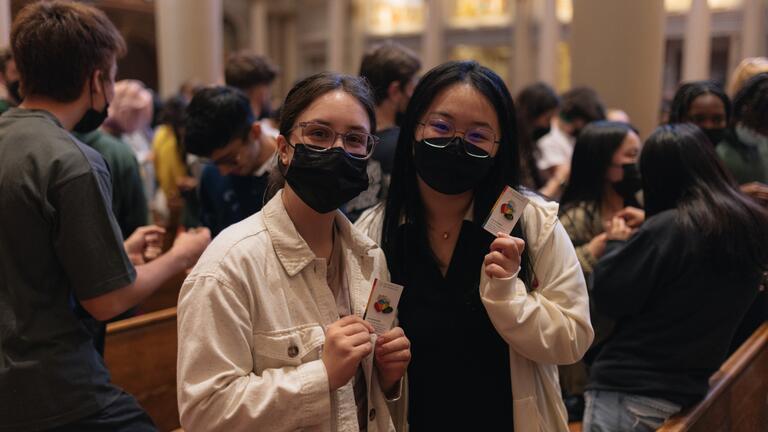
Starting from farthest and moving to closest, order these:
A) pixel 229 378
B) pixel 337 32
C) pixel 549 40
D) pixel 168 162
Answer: pixel 337 32
pixel 549 40
pixel 168 162
pixel 229 378

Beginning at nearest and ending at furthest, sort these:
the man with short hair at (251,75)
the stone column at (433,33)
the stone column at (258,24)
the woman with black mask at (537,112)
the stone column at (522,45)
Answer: the man with short hair at (251,75) → the woman with black mask at (537,112) → the stone column at (522,45) → the stone column at (433,33) → the stone column at (258,24)

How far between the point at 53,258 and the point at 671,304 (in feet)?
7.06

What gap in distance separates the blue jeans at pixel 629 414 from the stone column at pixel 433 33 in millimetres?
17768

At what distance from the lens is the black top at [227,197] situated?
318 centimetres

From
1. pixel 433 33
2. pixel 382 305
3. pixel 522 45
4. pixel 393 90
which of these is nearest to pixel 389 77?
pixel 393 90

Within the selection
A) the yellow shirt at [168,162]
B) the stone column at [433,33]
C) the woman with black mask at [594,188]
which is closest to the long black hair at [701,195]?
the woman with black mask at [594,188]

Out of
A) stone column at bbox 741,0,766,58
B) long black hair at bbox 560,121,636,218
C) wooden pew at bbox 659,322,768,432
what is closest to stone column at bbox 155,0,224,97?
long black hair at bbox 560,121,636,218

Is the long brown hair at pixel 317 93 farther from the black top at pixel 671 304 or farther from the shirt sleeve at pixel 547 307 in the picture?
the black top at pixel 671 304

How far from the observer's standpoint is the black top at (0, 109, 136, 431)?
193 centimetres

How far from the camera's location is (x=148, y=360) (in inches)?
147

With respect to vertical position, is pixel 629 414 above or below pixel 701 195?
below

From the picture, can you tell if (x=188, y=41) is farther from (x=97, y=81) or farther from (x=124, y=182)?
(x=97, y=81)

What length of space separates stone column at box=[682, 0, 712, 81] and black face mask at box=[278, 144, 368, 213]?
14773 mm

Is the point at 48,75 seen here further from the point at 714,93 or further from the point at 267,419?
the point at 714,93
